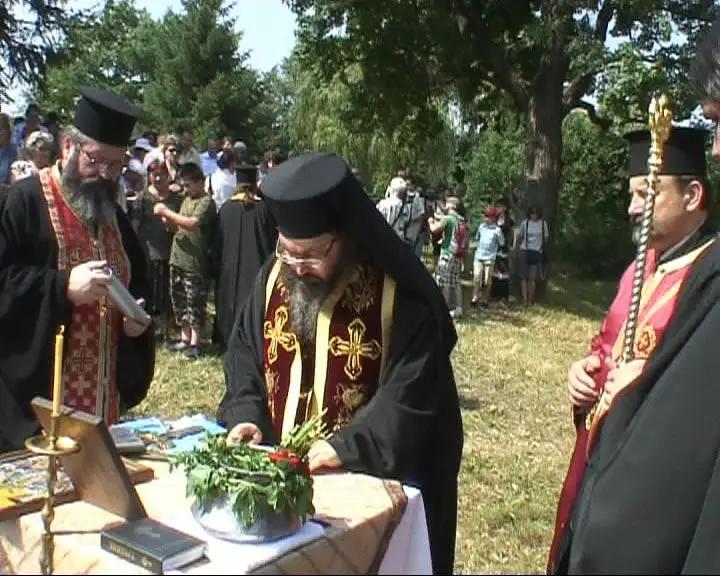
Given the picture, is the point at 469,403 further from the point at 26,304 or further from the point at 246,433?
the point at 246,433

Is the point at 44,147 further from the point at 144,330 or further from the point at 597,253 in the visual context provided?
the point at 597,253

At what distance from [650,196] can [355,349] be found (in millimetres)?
1095

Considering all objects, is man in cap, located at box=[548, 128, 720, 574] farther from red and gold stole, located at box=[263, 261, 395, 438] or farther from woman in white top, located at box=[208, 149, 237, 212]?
woman in white top, located at box=[208, 149, 237, 212]

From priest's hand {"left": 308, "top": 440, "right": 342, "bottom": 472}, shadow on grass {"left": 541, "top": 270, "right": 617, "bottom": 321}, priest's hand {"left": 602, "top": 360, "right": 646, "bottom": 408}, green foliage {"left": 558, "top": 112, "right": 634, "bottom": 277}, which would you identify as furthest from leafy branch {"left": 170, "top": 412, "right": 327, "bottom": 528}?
green foliage {"left": 558, "top": 112, "right": 634, "bottom": 277}

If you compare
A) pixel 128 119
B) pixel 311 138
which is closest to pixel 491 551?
pixel 128 119

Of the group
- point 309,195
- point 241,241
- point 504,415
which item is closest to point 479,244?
point 504,415

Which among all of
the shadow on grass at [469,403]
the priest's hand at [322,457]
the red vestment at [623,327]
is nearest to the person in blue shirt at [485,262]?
the shadow on grass at [469,403]

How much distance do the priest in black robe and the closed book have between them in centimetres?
572

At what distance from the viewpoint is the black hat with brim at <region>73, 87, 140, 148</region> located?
3801 millimetres

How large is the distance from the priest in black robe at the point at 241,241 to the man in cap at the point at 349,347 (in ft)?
15.2

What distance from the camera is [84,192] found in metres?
3.90

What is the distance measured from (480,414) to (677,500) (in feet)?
19.4

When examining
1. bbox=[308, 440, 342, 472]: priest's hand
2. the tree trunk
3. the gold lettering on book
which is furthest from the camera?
the tree trunk

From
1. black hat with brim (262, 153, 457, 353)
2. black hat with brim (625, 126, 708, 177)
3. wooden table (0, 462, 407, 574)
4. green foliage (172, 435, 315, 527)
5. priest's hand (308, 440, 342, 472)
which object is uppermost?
black hat with brim (625, 126, 708, 177)
